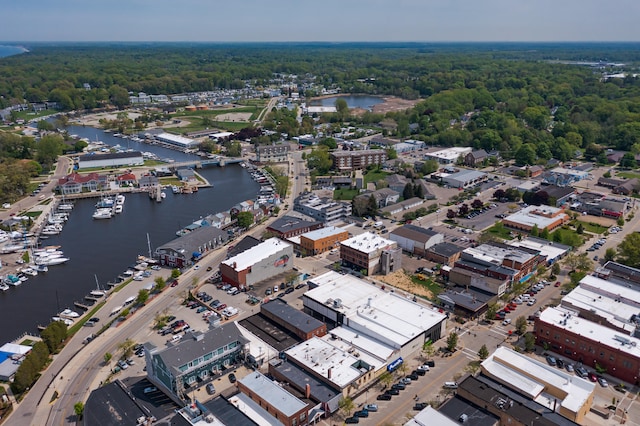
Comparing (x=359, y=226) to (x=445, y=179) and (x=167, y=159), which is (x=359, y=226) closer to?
(x=445, y=179)

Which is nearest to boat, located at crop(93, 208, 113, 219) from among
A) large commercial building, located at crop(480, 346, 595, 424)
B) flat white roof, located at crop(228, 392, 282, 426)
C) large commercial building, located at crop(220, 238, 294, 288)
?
large commercial building, located at crop(220, 238, 294, 288)

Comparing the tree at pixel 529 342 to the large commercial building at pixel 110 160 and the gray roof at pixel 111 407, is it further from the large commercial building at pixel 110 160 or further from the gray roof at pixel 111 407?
the large commercial building at pixel 110 160

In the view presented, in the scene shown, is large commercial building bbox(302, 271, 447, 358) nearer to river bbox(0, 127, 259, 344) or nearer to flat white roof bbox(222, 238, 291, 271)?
flat white roof bbox(222, 238, 291, 271)

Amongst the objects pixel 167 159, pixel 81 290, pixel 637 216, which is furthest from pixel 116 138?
pixel 637 216

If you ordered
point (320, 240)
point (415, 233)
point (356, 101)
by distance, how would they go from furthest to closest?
point (356, 101) < point (415, 233) < point (320, 240)

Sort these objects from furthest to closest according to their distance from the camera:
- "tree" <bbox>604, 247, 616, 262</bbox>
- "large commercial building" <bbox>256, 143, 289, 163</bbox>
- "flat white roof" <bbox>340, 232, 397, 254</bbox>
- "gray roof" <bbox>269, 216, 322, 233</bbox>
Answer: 1. "large commercial building" <bbox>256, 143, 289, 163</bbox>
2. "gray roof" <bbox>269, 216, 322, 233</bbox>
3. "tree" <bbox>604, 247, 616, 262</bbox>
4. "flat white roof" <bbox>340, 232, 397, 254</bbox>

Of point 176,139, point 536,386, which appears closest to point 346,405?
point 536,386

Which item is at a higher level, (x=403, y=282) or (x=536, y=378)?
(x=536, y=378)

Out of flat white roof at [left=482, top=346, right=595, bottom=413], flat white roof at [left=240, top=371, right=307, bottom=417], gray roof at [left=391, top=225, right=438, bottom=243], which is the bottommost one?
flat white roof at [left=240, top=371, right=307, bottom=417]

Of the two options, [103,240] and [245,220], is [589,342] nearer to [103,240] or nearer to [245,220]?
[245,220]
